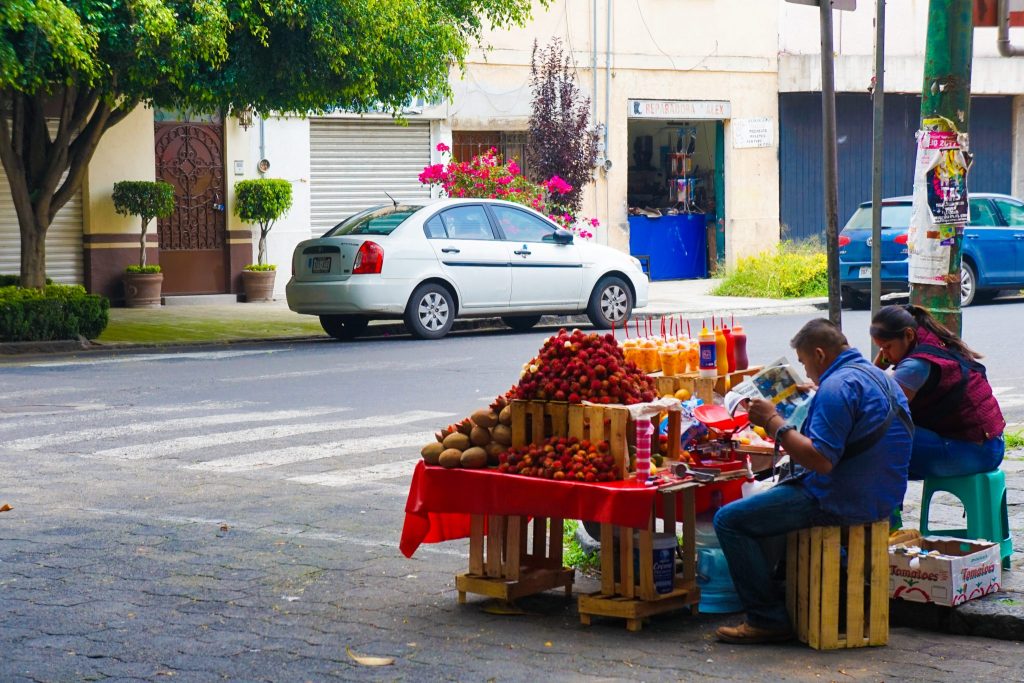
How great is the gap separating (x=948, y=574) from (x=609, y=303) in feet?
43.6

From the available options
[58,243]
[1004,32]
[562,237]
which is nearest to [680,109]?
[562,237]

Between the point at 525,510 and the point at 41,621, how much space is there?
2.02m

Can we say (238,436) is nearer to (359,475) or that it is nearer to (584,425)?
(359,475)

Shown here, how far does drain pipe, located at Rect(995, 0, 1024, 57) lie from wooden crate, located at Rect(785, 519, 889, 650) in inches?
129

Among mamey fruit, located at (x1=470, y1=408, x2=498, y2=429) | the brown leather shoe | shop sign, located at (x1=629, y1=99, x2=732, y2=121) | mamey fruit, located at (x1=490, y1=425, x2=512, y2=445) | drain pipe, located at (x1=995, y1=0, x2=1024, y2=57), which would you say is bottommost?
the brown leather shoe

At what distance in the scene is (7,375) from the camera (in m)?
14.1

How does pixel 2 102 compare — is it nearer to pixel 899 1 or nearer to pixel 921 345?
pixel 921 345

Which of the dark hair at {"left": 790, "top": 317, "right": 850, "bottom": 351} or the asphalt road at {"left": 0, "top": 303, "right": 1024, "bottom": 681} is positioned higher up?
the dark hair at {"left": 790, "top": 317, "right": 850, "bottom": 351}

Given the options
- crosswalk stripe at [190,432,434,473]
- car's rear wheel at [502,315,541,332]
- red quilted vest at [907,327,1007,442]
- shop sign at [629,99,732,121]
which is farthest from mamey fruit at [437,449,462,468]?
shop sign at [629,99,732,121]

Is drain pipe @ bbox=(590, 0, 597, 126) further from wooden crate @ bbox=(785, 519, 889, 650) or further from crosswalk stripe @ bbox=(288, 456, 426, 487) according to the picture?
wooden crate @ bbox=(785, 519, 889, 650)

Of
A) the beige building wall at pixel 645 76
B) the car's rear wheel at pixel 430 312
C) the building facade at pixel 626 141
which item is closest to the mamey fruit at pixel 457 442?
the car's rear wheel at pixel 430 312

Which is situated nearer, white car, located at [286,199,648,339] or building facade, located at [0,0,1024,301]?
white car, located at [286,199,648,339]

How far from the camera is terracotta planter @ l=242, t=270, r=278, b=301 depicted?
22938 millimetres

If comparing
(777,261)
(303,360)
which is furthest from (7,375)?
(777,261)
